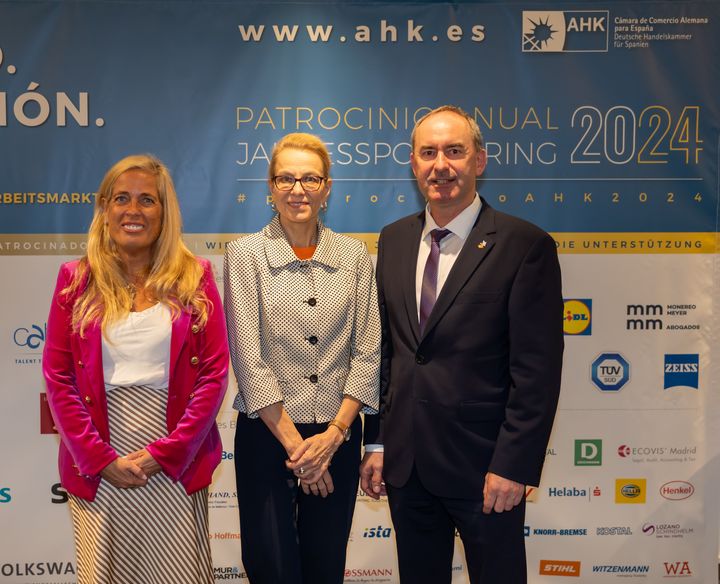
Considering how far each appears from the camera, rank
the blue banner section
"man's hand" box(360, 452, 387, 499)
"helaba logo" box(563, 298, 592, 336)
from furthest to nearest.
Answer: "helaba logo" box(563, 298, 592, 336)
the blue banner section
"man's hand" box(360, 452, 387, 499)

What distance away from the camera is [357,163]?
3.51m

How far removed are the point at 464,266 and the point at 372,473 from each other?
28.9 inches

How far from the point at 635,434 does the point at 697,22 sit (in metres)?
1.98

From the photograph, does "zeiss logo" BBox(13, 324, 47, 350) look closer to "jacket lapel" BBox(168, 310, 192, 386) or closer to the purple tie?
"jacket lapel" BBox(168, 310, 192, 386)

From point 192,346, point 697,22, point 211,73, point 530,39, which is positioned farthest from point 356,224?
point 697,22

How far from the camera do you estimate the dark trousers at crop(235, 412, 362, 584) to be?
2.25m

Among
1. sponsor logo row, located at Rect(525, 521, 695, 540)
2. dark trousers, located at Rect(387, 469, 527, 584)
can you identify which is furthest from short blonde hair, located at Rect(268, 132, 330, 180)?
sponsor logo row, located at Rect(525, 521, 695, 540)

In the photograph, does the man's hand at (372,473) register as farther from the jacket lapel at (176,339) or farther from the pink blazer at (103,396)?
the jacket lapel at (176,339)

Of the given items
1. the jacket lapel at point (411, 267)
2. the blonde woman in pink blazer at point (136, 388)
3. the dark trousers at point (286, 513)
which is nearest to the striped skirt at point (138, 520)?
the blonde woman in pink blazer at point (136, 388)

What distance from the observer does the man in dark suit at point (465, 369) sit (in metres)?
2.10

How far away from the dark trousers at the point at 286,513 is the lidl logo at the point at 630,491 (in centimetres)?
182

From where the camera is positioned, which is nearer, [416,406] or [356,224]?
[416,406]

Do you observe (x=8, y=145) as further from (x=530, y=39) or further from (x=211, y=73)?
(x=530, y=39)

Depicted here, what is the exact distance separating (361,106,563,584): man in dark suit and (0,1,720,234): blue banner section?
4.20ft
